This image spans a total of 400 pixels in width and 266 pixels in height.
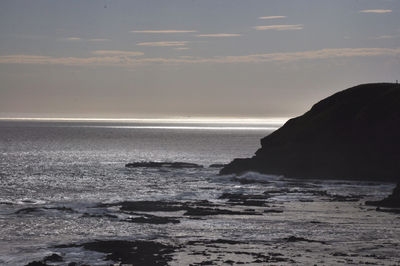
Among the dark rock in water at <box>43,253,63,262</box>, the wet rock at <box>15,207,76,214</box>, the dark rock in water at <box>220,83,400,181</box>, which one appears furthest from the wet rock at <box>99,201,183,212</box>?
the dark rock in water at <box>220,83,400,181</box>

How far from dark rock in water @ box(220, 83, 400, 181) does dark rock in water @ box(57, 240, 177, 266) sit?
186 ft

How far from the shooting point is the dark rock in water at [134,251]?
1780 inches

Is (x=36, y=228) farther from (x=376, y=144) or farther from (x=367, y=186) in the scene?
(x=376, y=144)

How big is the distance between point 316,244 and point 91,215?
2508 cm

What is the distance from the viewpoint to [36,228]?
2330 inches

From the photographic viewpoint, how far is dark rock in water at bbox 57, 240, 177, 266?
148 ft

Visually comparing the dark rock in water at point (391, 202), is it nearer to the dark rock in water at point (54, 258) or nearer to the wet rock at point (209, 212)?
the wet rock at point (209, 212)

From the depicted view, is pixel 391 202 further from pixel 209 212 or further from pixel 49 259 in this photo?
pixel 49 259

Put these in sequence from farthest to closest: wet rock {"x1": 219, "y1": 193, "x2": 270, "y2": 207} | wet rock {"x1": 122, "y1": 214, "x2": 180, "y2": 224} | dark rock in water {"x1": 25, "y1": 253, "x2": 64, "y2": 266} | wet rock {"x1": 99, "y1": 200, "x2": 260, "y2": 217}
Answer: wet rock {"x1": 219, "y1": 193, "x2": 270, "y2": 207} → wet rock {"x1": 99, "y1": 200, "x2": 260, "y2": 217} → wet rock {"x1": 122, "y1": 214, "x2": 180, "y2": 224} → dark rock in water {"x1": 25, "y1": 253, "x2": 64, "y2": 266}

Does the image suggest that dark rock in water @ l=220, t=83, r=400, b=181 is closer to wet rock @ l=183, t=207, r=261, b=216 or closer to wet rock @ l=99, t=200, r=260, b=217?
A: wet rock @ l=99, t=200, r=260, b=217

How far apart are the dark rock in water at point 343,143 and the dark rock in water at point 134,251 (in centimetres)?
5659

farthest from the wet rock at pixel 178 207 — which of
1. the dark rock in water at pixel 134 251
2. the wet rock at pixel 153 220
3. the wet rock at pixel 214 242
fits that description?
the dark rock in water at pixel 134 251

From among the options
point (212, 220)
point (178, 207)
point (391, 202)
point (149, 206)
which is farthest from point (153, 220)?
point (391, 202)

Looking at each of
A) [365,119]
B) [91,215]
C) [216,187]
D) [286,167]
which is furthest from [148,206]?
[365,119]
